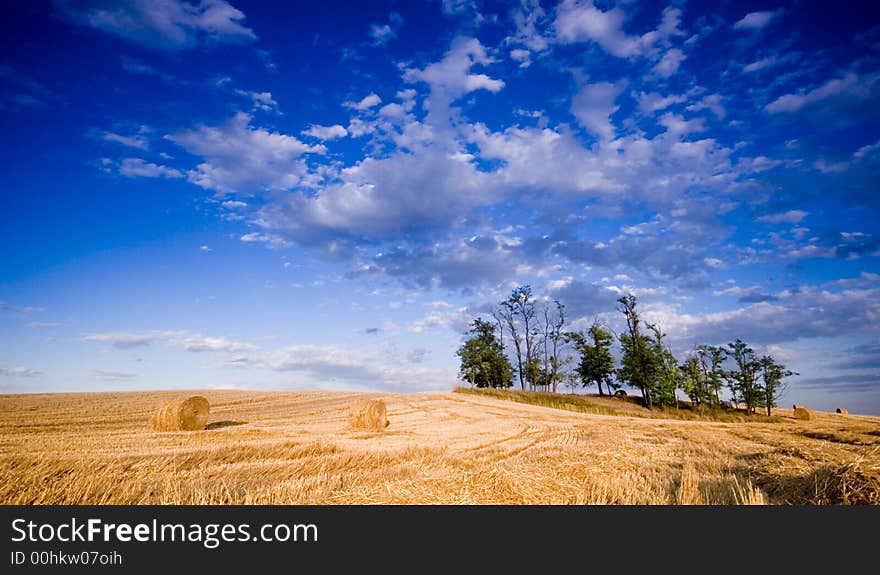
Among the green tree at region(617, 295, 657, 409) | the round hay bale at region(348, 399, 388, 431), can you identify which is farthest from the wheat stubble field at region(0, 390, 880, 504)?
the green tree at region(617, 295, 657, 409)

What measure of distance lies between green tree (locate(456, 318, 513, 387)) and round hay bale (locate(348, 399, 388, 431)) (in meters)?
45.3

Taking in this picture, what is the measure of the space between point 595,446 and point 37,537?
1040 cm

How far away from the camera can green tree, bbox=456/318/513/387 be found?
62.4 meters

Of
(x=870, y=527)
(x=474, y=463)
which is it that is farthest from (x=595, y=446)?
(x=870, y=527)

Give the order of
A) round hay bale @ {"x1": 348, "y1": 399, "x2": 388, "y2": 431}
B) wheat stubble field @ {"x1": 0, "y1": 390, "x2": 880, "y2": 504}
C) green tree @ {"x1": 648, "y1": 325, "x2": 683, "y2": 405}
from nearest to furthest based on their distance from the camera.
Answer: wheat stubble field @ {"x1": 0, "y1": 390, "x2": 880, "y2": 504}
round hay bale @ {"x1": 348, "y1": 399, "x2": 388, "y2": 431}
green tree @ {"x1": 648, "y1": 325, "x2": 683, "y2": 405}

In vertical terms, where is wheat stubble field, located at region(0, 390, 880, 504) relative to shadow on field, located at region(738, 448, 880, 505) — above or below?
below

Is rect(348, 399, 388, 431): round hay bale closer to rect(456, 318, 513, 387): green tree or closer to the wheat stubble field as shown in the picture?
the wheat stubble field

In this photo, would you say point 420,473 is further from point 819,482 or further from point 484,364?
point 484,364

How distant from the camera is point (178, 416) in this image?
14.5m

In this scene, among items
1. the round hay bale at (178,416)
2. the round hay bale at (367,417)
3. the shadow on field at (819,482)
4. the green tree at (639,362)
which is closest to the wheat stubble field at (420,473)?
the shadow on field at (819,482)

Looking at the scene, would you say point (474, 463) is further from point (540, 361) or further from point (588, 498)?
point (540, 361)

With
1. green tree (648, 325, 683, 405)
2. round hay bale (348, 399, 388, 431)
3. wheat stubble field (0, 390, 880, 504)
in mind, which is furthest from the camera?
green tree (648, 325, 683, 405)

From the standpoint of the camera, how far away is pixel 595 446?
11000 millimetres

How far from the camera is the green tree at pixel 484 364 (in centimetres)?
6244
